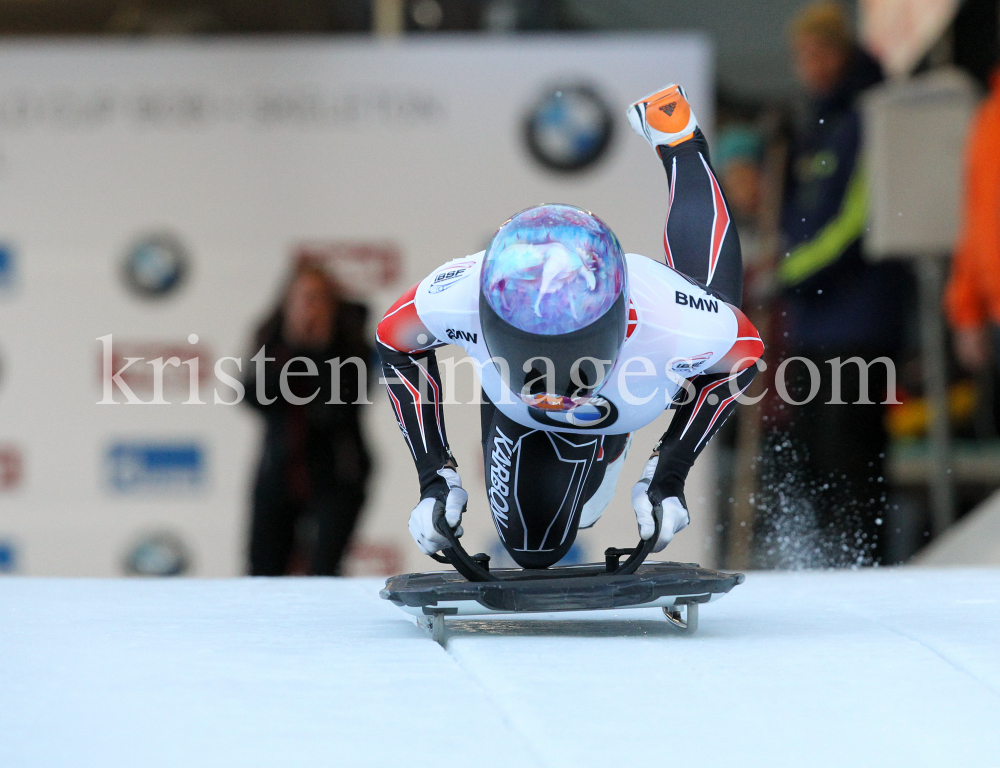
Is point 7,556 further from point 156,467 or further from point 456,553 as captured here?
point 456,553

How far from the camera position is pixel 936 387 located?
20.1ft

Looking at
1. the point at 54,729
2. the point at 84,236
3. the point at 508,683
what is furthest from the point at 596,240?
the point at 84,236

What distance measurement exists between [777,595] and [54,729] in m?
2.22

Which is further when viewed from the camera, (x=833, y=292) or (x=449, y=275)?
(x=833, y=292)

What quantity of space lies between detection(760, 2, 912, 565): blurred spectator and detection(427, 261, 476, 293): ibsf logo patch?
9.14 ft

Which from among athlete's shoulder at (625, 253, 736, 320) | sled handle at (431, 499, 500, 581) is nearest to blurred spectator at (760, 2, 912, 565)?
athlete's shoulder at (625, 253, 736, 320)

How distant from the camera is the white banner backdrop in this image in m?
6.21

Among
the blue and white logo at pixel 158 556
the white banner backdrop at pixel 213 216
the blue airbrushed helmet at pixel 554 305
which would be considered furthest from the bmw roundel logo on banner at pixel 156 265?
the blue airbrushed helmet at pixel 554 305

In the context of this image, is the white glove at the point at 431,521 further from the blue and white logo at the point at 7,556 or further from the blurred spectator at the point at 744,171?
the blue and white logo at the point at 7,556

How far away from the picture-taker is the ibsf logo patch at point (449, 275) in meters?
2.80

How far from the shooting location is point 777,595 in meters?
3.45

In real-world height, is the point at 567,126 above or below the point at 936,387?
above

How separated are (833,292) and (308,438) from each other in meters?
2.72

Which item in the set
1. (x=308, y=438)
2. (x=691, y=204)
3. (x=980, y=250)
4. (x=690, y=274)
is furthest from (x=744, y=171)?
(x=690, y=274)
